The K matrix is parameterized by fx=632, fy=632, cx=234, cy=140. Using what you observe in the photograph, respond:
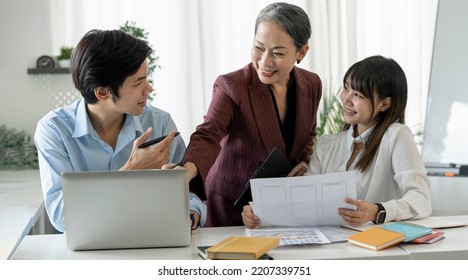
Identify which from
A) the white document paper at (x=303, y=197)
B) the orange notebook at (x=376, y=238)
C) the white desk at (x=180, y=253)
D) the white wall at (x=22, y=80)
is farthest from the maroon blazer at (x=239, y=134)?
the white wall at (x=22, y=80)

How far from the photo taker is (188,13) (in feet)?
15.5

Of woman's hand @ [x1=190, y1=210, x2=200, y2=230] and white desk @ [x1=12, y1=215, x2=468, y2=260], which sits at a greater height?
white desk @ [x1=12, y1=215, x2=468, y2=260]

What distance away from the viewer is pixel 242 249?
1.65 meters

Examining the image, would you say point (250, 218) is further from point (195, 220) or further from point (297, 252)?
point (297, 252)

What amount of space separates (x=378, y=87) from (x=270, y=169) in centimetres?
52

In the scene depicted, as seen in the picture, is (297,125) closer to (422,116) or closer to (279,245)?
(279,245)

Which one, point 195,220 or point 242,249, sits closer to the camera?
point 242,249

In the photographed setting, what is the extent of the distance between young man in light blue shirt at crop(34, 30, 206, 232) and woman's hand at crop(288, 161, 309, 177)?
13.7 inches

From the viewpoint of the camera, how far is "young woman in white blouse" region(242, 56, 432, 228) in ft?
7.01

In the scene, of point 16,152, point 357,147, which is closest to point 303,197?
point 357,147

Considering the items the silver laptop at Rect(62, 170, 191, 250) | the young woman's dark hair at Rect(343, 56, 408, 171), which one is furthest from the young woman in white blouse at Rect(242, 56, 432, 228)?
the silver laptop at Rect(62, 170, 191, 250)

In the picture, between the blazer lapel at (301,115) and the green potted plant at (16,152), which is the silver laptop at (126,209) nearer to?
the blazer lapel at (301,115)

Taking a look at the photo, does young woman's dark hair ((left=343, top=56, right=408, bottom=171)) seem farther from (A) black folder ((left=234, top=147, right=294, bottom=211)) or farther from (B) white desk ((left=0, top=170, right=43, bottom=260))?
(B) white desk ((left=0, top=170, right=43, bottom=260))

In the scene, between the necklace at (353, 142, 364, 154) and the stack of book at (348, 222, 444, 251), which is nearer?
the stack of book at (348, 222, 444, 251)
